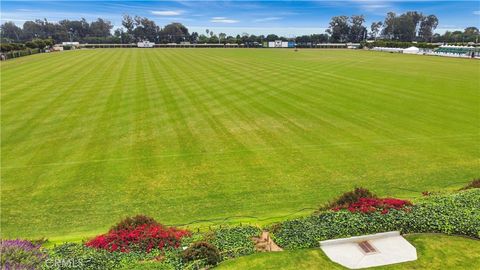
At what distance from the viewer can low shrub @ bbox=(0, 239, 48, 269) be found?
843 centimetres

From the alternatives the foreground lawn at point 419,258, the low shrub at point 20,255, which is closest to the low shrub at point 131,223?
the low shrub at point 20,255

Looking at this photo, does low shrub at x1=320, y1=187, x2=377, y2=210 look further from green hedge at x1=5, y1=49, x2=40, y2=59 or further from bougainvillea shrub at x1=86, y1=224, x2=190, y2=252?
green hedge at x1=5, y1=49, x2=40, y2=59

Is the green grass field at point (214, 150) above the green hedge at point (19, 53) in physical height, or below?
below

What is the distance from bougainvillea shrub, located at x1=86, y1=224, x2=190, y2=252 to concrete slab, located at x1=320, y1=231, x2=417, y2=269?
4.30m

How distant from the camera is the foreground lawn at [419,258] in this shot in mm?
8836

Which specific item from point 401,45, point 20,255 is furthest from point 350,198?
point 401,45

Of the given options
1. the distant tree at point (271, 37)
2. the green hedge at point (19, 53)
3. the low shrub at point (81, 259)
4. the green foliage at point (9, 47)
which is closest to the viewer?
the low shrub at point (81, 259)

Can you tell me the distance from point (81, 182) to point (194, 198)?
5449mm

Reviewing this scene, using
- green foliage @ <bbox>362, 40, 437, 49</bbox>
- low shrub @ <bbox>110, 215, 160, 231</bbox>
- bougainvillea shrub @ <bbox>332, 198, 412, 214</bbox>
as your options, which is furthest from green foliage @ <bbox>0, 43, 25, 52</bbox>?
green foliage @ <bbox>362, 40, 437, 49</bbox>

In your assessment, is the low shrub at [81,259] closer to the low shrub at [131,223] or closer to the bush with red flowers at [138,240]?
the bush with red flowers at [138,240]

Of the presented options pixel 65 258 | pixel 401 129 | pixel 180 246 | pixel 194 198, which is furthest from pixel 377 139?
pixel 65 258

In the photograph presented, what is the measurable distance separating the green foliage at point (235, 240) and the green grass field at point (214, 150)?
74.3 inches

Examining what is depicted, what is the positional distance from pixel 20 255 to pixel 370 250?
9068 mm

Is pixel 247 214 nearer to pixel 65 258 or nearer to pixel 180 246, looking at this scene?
pixel 180 246
